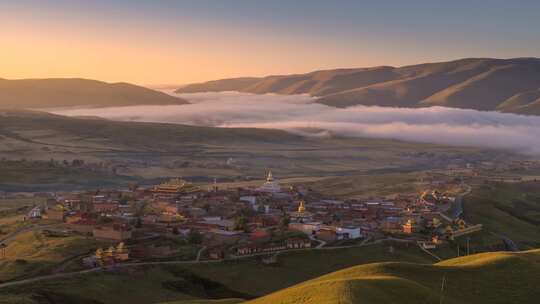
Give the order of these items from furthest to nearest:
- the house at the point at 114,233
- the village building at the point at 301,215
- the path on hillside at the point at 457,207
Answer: the path on hillside at the point at 457,207 < the village building at the point at 301,215 < the house at the point at 114,233

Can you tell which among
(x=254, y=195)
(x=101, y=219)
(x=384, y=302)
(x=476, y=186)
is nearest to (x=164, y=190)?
(x=254, y=195)

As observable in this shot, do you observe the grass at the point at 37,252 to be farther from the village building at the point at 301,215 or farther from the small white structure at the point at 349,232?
the village building at the point at 301,215

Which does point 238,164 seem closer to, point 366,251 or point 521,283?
point 366,251

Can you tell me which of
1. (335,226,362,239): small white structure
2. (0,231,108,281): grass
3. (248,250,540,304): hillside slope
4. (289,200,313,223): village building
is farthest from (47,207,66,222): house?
(248,250,540,304): hillside slope

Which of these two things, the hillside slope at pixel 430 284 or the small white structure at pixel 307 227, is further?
the small white structure at pixel 307 227

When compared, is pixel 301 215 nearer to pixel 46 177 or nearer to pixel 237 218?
pixel 237 218

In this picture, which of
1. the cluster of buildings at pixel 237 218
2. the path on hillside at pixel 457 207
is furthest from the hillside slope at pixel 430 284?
the path on hillside at pixel 457 207
